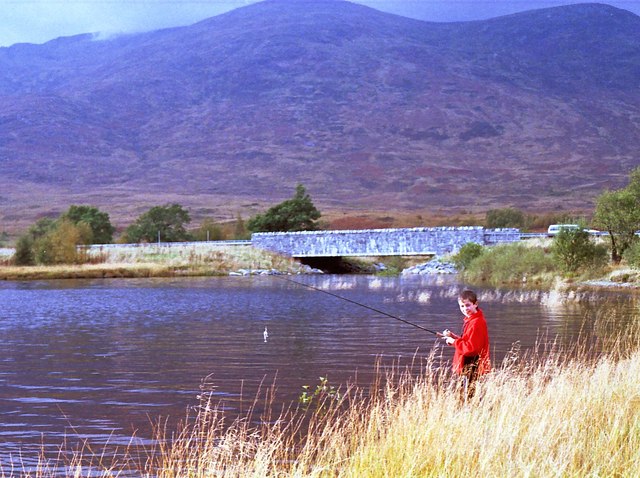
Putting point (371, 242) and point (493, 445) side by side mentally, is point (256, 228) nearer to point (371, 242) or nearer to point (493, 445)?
point (371, 242)

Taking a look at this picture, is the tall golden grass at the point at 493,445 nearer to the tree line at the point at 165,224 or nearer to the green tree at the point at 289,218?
the tree line at the point at 165,224

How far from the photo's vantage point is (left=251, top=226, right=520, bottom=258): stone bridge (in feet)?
242

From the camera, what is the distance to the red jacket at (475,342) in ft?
34.1

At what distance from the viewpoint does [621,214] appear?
1693 inches

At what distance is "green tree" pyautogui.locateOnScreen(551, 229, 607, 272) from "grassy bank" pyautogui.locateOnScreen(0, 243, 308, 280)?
92.6ft

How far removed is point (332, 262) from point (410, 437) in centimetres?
7121

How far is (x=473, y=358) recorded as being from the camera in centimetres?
1073

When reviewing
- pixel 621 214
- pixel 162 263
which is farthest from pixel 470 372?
pixel 162 263

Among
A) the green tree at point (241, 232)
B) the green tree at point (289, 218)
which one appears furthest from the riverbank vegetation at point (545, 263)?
the green tree at point (241, 232)

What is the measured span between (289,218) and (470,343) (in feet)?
245

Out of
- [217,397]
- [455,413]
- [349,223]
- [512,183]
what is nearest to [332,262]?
[349,223]

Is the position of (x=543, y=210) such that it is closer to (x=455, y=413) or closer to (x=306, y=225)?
(x=306, y=225)

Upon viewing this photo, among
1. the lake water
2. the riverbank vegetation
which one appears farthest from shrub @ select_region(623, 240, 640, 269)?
the riverbank vegetation

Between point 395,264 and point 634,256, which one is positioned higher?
point 634,256
